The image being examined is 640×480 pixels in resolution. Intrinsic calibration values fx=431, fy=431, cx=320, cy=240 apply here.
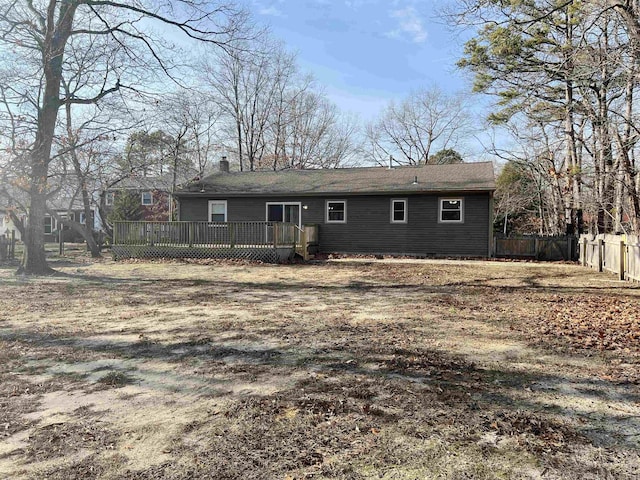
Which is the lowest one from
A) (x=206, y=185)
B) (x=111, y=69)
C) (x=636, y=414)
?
(x=636, y=414)

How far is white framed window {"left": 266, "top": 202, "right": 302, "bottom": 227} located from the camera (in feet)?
63.1

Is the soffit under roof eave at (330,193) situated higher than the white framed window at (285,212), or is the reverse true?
the soffit under roof eave at (330,193)

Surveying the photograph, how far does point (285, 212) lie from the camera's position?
19.4 m

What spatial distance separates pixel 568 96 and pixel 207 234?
15.5m

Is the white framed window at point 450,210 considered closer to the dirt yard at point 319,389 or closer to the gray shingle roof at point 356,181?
the gray shingle roof at point 356,181

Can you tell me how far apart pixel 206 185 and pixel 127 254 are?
5.21 m

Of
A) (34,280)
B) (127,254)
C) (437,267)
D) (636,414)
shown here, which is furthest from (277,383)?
(127,254)

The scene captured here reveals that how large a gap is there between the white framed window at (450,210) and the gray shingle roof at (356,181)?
680 mm

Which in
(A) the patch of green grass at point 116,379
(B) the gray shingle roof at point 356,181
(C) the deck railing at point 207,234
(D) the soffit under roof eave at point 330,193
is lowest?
(A) the patch of green grass at point 116,379

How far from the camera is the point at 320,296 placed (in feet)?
28.0

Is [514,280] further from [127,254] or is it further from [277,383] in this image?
[127,254]

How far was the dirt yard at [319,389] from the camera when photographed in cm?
243

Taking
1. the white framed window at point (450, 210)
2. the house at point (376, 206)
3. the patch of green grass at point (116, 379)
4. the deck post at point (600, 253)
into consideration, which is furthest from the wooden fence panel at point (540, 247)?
the patch of green grass at point (116, 379)

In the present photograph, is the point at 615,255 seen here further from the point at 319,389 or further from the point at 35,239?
the point at 35,239
